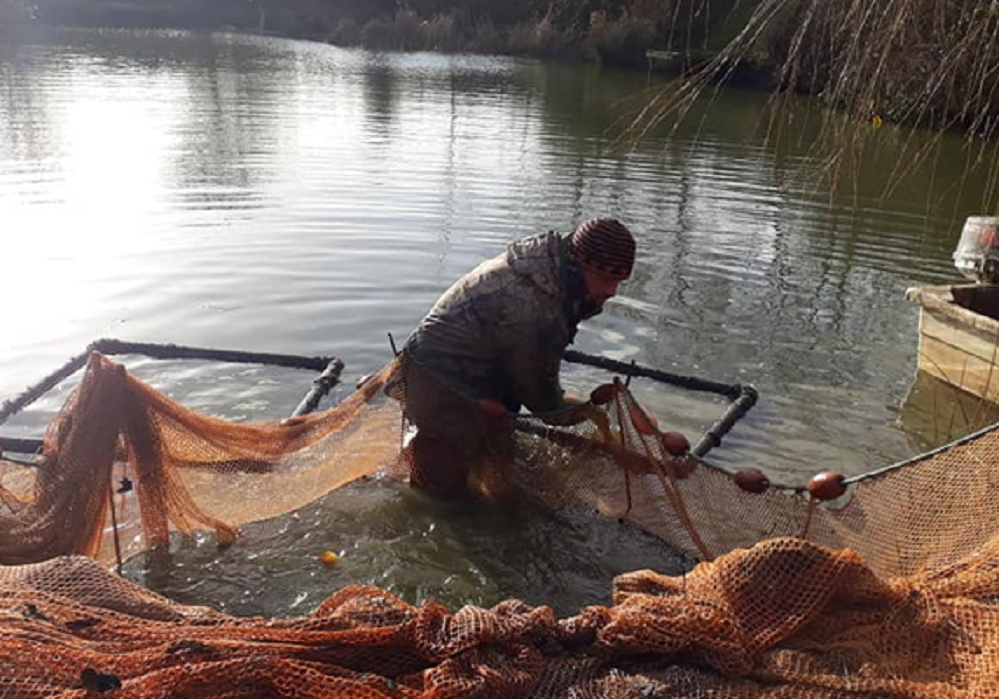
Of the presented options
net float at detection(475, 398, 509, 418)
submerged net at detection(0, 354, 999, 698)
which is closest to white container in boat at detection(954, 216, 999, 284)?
submerged net at detection(0, 354, 999, 698)

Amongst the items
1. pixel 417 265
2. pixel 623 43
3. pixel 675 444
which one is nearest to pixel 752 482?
pixel 675 444

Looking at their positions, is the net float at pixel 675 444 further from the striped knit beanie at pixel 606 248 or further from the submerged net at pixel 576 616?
the striped knit beanie at pixel 606 248

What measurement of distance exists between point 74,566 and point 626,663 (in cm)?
190

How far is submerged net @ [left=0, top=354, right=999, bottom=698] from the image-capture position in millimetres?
2457

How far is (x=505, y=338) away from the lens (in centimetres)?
462

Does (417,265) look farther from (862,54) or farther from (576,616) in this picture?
(576,616)

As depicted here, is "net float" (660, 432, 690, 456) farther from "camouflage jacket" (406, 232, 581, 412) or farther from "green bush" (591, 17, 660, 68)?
"green bush" (591, 17, 660, 68)

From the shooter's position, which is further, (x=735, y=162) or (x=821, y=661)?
(x=735, y=162)

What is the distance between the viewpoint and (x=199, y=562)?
473 cm

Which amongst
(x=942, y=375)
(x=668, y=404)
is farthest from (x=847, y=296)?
(x=668, y=404)

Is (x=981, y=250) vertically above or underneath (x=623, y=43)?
underneath

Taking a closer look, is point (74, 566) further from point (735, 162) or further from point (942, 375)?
point (735, 162)

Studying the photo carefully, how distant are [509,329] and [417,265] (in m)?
6.37

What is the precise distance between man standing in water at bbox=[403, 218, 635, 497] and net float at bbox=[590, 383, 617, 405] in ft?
0.40
